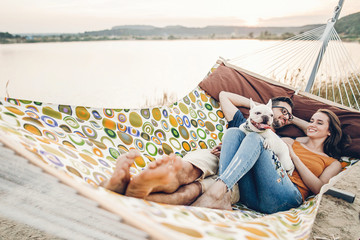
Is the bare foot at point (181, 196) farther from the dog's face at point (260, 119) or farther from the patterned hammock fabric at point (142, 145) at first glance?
the dog's face at point (260, 119)

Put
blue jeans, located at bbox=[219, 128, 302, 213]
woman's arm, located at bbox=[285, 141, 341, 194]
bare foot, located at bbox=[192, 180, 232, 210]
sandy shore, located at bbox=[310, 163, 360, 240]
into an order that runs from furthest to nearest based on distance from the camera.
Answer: sandy shore, located at bbox=[310, 163, 360, 240], woman's arm, located at bbox=[285, 141, 341, 194], blue jeans, located at bbox=[219, 128, 302, 213], bare foot, located at bbox=[192, 180, 232, 210]

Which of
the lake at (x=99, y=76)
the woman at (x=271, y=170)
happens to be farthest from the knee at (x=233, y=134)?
the lake at (x=99, y=76)

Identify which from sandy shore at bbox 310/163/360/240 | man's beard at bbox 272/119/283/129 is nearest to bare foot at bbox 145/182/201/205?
man's beard at bbox 272/119/283/129

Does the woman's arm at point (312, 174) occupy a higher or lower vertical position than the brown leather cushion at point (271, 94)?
lower

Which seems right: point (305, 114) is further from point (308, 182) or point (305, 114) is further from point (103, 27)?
point (103, 27)

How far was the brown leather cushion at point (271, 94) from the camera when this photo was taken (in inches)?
59.2

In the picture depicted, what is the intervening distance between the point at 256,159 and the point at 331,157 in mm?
560

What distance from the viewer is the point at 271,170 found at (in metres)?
1.20

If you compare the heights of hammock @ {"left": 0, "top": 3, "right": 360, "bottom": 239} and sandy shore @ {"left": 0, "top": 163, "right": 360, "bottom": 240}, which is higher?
hammock @ {"left": 0, "top": 3, "right": 360, "bottom": 239}

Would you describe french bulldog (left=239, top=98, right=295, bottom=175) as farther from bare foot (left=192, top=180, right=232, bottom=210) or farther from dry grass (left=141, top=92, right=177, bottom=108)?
dry grass (left=141, top=92, right=177, bottom=108)

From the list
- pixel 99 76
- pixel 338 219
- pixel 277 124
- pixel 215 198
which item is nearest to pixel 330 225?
pixel 338 219

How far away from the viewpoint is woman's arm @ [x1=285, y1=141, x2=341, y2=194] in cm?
130

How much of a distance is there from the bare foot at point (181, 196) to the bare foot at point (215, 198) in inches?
1.2

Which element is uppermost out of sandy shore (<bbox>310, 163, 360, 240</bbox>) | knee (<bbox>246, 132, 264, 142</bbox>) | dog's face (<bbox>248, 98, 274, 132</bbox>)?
dog's face (<bbox>248, 98, 274, 132</bbox>)
